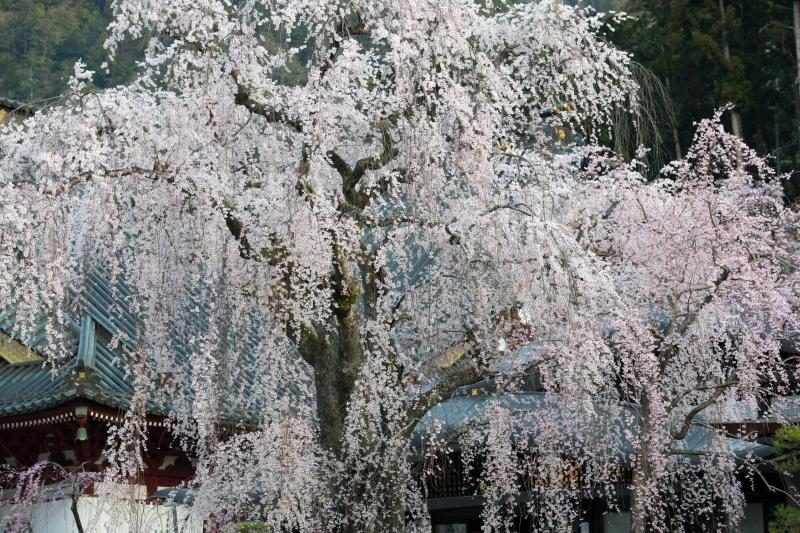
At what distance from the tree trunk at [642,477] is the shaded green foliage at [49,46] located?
23.5m

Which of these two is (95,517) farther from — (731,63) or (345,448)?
(731,63)

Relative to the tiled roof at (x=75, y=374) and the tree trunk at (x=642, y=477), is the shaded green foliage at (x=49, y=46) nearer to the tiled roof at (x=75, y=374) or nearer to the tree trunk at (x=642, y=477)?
the tiled roof at (x=75, y=374)

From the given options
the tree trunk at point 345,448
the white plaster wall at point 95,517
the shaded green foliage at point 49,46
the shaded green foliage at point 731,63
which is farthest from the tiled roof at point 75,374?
the shaded green foliage at point 49,46

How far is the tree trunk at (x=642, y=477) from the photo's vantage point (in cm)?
1031

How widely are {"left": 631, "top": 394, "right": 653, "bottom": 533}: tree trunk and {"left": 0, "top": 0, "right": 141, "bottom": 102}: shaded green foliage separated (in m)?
23.5

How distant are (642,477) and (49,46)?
28.7 metres

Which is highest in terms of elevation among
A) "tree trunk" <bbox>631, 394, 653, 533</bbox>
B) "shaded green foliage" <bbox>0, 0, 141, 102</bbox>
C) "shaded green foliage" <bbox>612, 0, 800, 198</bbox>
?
"shaded green foliage" <bbox>0, 0, 141, 102</bbox>

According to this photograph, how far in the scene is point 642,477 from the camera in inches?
408

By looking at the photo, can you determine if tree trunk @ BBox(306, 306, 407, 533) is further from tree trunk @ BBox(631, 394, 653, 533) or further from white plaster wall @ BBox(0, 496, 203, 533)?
white plaster wall @ BBox(0, 496, 203, 533)

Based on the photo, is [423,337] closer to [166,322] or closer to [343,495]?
[343,495]

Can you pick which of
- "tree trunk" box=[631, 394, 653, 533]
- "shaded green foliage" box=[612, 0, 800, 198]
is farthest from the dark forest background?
"tree trunk" box=[631, 394, 653, 533]

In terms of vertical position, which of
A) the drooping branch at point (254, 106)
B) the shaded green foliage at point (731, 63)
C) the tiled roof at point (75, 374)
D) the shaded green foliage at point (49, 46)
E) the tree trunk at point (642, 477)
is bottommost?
the tree trunk at point (642, 477)

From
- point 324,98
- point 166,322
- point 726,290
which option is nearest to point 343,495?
point 166,322

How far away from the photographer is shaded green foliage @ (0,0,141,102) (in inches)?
1256
